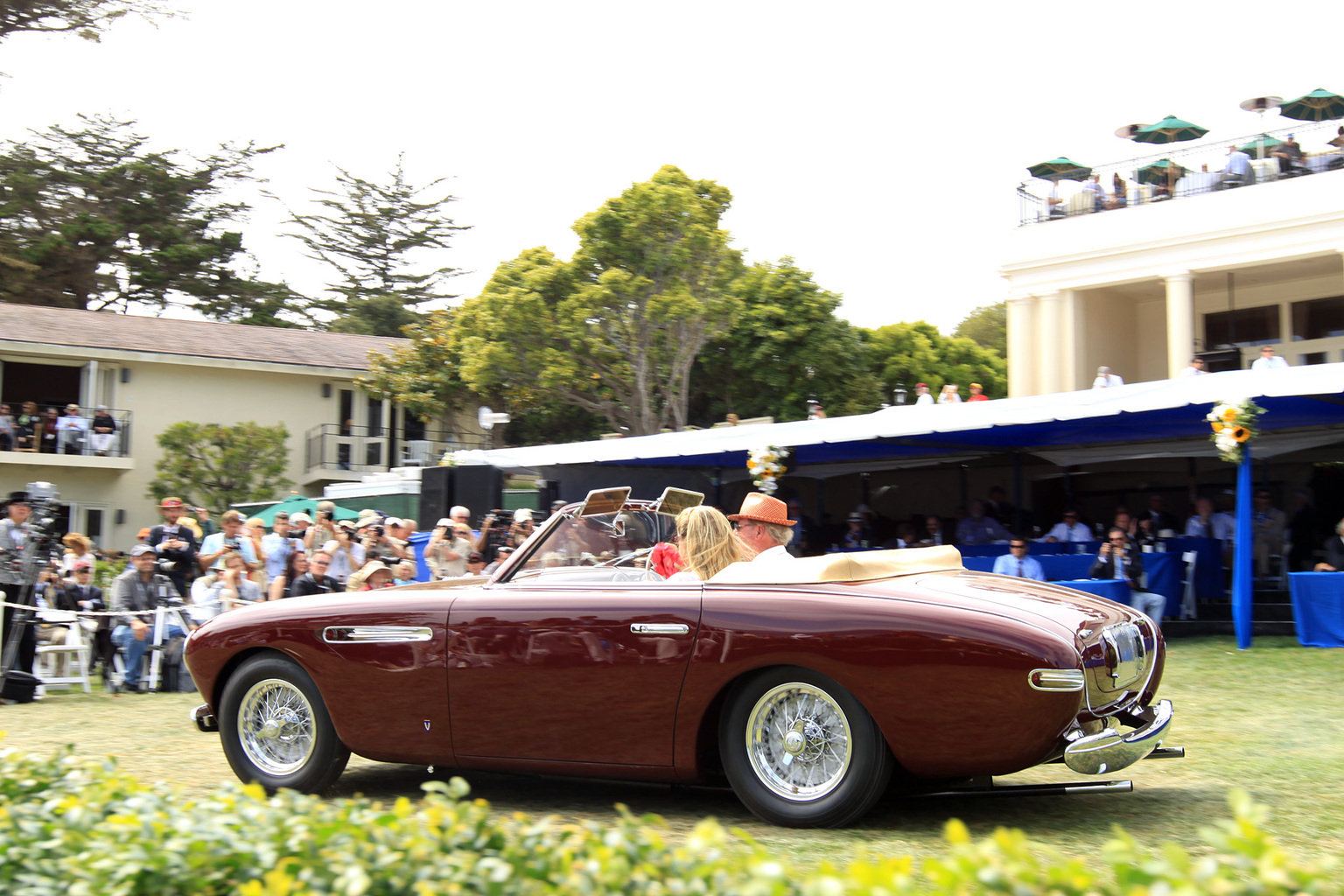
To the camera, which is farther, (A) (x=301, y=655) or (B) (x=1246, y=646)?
(B) (x=1246, y=646)

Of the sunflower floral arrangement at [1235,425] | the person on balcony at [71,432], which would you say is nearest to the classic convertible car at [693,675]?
the sunflower floral arrangement at [1235,425]

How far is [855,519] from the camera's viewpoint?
783 inches

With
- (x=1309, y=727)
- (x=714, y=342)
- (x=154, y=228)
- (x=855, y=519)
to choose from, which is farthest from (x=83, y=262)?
(x=1309, y=727)

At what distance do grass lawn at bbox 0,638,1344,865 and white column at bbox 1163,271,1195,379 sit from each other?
16.3m

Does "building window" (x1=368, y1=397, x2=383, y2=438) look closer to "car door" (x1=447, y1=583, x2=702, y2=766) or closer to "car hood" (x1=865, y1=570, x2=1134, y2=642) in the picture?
"car door" (x1=447, y1=583, x2=702, y2=766)

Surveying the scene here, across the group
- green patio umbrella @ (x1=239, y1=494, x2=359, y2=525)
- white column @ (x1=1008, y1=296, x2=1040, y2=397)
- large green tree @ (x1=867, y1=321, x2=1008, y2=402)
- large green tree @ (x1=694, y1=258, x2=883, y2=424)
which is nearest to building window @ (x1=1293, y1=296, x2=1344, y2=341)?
white column @ (x1=1008, y1=296, x2=1040, y2=397)

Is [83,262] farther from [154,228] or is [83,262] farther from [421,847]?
[421,847]

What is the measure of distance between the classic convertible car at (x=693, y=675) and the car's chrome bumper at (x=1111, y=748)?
10mm

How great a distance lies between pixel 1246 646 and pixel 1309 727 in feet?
17.1

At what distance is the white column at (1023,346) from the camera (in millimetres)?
27344

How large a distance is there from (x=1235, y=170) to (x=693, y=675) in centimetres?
2291

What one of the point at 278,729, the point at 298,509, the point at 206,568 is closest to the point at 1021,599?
the point at 278,729

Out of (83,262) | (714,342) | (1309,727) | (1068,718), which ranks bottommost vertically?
(1309,727)

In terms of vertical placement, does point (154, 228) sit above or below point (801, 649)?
above
